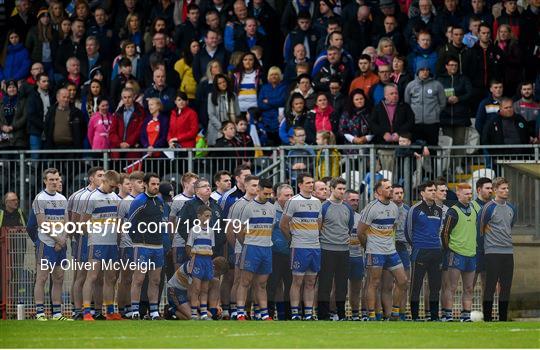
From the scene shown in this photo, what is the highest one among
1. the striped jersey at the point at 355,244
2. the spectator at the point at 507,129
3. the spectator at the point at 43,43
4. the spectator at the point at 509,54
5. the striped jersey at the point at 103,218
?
the spectator at the point at 43,43

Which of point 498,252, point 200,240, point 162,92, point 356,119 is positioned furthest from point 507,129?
point 162,92

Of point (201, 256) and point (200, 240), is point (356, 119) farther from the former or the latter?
point (201, 256)

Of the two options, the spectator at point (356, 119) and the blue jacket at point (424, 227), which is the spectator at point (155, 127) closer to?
the spectator at point (356, 119)

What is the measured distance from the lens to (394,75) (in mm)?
23938

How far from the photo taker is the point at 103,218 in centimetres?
2072

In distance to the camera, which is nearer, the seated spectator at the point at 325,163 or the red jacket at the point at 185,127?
the seated spectator at the point at 325,163

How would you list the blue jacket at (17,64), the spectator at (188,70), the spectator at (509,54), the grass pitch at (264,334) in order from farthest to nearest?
the blue jacket at (17,64)
the spectator at (188,70)
the spectator at (509,54)
the grass pitch at (264,334)

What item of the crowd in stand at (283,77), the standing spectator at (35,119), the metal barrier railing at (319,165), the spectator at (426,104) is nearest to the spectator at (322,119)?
the crowd in stand at (283,77)

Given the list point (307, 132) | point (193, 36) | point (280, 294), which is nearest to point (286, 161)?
point (307, 132)

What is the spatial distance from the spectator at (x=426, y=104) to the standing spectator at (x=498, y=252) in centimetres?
239

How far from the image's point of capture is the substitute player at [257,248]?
67.6 feet

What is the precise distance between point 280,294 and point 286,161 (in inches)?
99.8

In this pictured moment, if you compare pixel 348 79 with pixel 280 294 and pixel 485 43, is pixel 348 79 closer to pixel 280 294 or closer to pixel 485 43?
pixel 485 43

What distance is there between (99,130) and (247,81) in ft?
8.14
